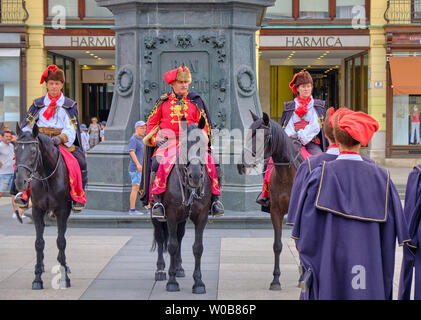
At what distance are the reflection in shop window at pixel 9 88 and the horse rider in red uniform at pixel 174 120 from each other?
874 inches

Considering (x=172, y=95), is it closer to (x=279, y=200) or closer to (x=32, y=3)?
(x=279, y=200)

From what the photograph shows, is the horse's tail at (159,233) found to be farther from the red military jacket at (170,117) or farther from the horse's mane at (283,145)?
the horse's mane at (283,145)

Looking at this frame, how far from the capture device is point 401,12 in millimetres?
28875

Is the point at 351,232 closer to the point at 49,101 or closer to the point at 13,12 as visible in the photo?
the point at 49,101

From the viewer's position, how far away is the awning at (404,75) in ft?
92.8

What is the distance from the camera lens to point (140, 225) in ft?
41.2

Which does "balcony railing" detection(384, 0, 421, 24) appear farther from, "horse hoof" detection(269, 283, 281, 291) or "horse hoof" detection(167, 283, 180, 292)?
"horse hoof" detection(167, 283, 180, 292)

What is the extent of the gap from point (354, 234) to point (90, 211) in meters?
8.75

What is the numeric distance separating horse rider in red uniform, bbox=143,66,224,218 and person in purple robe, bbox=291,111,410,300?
3.15 metres

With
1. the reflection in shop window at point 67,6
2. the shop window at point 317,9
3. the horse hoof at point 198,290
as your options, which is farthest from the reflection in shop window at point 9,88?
the horse hoof at point 198,290

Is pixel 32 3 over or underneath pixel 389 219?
over

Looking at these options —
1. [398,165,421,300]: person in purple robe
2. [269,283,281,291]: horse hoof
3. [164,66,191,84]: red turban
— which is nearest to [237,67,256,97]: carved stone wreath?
[164,66,191,84]: red turban

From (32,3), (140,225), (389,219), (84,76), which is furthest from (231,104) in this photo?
(84,76)

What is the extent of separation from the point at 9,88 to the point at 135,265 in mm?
22061
